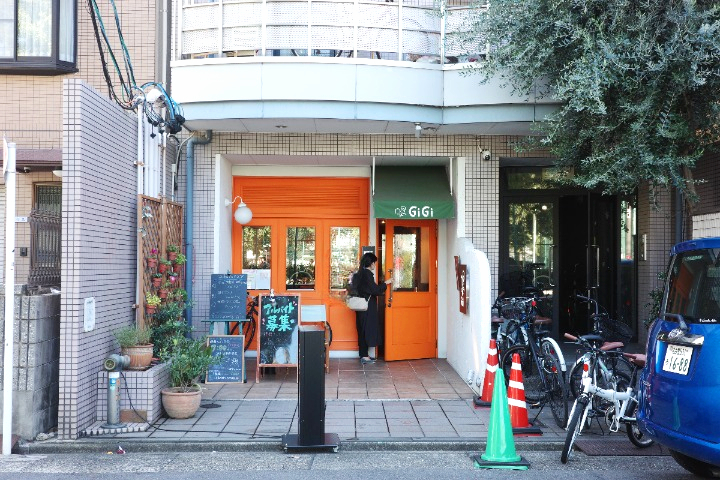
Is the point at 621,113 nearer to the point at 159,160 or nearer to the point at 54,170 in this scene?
the point at 159,160

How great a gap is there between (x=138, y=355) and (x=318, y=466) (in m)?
2.58

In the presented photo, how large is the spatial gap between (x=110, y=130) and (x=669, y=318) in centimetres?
603

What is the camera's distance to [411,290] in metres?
13.0

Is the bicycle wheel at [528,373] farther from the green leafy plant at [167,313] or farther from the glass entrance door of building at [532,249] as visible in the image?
the green leafy plant at [167,313]

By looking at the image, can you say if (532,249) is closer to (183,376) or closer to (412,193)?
(412,193)

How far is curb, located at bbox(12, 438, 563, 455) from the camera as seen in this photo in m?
7.47

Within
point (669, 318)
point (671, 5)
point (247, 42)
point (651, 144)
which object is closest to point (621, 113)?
point (651, 144)

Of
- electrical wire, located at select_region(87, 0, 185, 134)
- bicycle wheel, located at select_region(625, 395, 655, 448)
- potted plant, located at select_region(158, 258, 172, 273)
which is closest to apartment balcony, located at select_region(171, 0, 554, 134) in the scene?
electrical wire, located at select_region(87, 0, 185, 134)

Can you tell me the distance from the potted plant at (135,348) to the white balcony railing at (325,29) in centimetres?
417

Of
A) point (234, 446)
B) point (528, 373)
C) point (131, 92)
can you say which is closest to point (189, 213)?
point (131, 92)

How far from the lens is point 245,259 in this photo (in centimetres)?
1323

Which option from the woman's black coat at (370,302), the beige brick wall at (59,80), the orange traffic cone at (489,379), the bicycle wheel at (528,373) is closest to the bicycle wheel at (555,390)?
the bicycle wheel at (528,373)

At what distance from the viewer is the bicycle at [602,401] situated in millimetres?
7222

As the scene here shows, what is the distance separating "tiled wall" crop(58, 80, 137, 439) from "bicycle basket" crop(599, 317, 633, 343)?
5.72m
